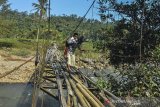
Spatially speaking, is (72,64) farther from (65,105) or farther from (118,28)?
(65,105)

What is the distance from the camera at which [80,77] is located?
1358cm

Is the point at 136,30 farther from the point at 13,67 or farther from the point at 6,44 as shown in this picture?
the point at 6,44

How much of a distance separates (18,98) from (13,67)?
48.6 ft

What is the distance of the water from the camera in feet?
74.4

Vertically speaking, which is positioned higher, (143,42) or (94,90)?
(143,42)

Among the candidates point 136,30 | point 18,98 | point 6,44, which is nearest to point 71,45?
point 136,30

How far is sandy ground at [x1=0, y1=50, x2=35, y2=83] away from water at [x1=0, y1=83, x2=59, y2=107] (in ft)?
10.1

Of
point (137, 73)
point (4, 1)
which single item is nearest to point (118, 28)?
point (137, 73)

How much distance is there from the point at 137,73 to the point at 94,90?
165 centimetres

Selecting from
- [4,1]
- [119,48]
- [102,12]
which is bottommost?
[119,48]

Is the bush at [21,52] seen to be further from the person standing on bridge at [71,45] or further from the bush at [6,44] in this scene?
the person standing on bridge at [71,45]

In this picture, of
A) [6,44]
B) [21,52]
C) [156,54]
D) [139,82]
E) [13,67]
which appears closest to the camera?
[139,82]

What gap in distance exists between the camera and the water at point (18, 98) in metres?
22.7

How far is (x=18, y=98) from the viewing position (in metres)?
25.3
